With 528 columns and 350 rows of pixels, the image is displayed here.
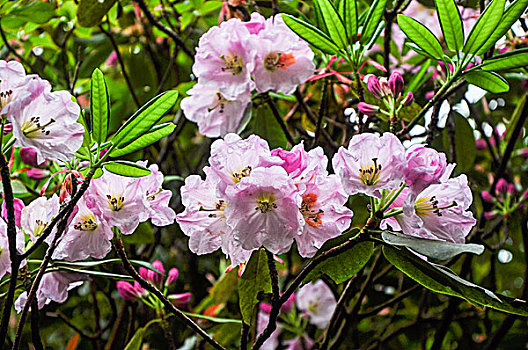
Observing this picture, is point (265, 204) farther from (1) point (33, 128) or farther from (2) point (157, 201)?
(1) point (33, 128)

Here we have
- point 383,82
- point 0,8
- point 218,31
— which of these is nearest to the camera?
point 383,82

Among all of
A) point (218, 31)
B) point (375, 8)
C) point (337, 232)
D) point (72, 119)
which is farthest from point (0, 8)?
point (337, 232)

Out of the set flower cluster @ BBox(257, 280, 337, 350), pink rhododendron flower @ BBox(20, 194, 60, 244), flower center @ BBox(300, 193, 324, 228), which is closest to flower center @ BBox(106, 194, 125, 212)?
pink rhododendron flower @ BBox(20, 194, 60, 244)

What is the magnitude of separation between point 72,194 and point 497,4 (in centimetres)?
64

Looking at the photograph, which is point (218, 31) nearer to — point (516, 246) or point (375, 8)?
point (375, 8)

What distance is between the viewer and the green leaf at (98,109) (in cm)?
80

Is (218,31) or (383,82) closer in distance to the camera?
(383,82)

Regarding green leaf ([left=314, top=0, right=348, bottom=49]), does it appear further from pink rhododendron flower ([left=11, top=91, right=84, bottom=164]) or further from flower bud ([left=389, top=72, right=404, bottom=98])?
pink rhododendron flower ([left=11, top=91, right=84, bottom=164])

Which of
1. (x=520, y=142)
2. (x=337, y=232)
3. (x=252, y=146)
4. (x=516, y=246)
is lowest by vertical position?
(x=516, y=246)

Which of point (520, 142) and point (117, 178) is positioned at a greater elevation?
point (117, 178)

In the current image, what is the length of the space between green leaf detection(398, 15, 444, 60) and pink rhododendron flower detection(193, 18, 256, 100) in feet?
0.91

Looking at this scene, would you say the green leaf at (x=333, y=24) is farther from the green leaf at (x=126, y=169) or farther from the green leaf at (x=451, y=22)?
the green leaf at (x=126, y=169)

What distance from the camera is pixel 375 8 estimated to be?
0.94m

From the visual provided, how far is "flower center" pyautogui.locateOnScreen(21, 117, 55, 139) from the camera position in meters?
0.74
